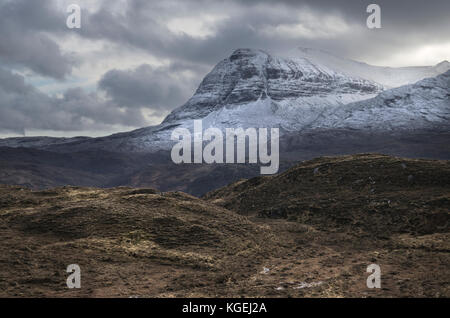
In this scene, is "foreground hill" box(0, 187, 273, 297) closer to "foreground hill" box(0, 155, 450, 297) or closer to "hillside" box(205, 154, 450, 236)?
"foreground hill" box(0, 155, 450, 297)

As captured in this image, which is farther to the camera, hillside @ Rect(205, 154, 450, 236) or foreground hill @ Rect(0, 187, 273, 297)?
hillside @ Rect(205, 154, 450, 236)

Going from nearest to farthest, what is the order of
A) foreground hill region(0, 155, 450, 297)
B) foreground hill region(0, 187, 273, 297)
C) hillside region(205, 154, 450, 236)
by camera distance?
foreground hill region(0, 155, 450, 297) < foreground hill region(0, 187, 273, 297) < hillside region(205, 154, 450, 236)

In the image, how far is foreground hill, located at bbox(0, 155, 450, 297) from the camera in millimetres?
18781

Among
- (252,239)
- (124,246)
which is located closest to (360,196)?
(252,239)

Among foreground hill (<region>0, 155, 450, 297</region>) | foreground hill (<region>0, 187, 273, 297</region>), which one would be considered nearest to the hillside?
foreground hill (<region>0, 155, 450, 297</region>)

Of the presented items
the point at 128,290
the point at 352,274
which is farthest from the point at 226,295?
the point at 352,274

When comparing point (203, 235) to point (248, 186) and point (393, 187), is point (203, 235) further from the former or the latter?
point (248, 186)

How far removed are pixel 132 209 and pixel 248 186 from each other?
72.9 feet

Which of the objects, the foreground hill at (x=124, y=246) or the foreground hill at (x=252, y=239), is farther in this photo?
the foreground hill at (x=124, y=246)

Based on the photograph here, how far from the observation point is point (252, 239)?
28.7 meters

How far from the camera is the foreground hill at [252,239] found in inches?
739

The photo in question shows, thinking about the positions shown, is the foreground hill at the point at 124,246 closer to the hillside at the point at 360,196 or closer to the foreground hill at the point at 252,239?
the foreground hill at the point at 252,239

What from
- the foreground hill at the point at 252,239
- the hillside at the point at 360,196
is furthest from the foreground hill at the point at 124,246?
the hillside at the point at 360,196

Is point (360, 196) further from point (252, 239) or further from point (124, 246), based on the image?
point (124, 246)
